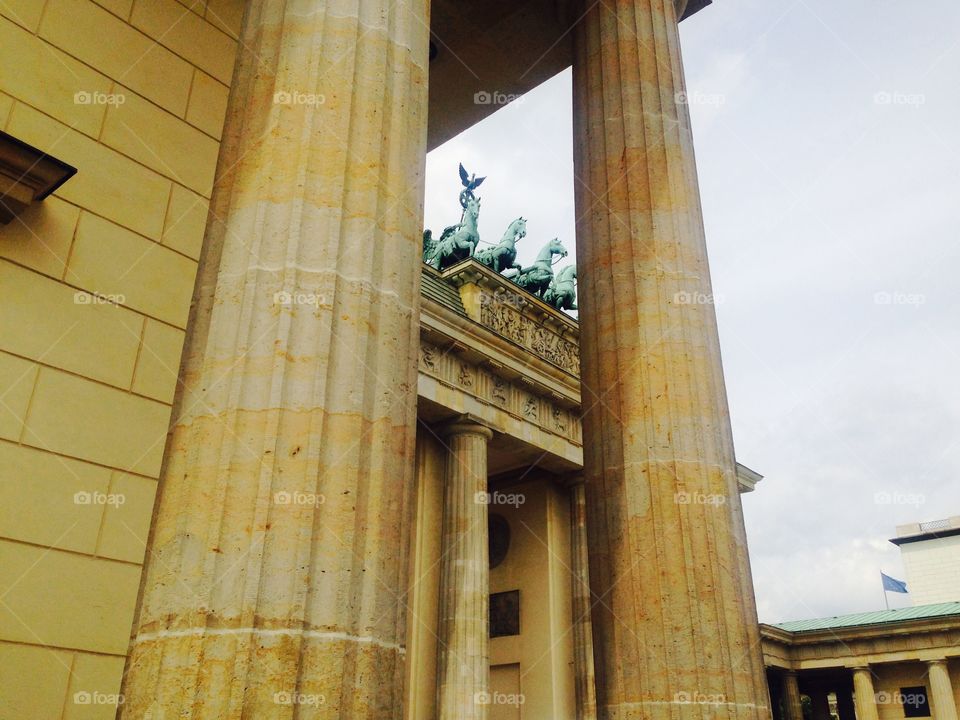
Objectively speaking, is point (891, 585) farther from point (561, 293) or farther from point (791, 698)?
point (561, 293)

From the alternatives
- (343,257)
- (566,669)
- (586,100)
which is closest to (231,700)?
(343,257)

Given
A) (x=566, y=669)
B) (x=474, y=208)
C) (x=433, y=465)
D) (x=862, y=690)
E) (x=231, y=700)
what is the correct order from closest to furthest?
(x=231, y=700) < (x=433, y=465) < (x=566, y=669) < (x=474, y=208) < (x=862, y=690)

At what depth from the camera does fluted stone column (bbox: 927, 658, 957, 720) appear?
119 ft

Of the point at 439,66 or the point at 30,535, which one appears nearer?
the point at 30,535

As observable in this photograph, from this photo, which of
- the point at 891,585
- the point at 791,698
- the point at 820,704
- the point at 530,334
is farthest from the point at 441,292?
the point at 891,585

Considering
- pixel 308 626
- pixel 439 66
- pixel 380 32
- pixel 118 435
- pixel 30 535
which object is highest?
pixel 439 66

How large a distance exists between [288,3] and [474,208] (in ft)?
77.8

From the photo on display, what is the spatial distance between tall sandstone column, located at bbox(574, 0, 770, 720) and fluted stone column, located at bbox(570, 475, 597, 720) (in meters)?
16.0

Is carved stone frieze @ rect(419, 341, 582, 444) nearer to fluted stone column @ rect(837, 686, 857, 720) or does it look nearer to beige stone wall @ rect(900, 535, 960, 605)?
fluted stone column @ rect(837, 686, 857, 720)

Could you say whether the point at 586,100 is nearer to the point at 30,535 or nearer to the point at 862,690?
the point at 30,535

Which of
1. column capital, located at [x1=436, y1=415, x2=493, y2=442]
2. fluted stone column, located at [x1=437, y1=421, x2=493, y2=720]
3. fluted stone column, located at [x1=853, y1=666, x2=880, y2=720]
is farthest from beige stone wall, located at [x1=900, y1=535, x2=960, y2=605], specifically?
fluted stone column, located at [x1=437, y1=421, x2=493, y2=720]

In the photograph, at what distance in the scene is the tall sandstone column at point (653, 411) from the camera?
23.6 ft

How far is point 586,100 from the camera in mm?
10648

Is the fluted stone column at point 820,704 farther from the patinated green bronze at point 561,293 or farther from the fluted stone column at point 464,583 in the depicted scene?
the fluted stone column at point 464,583
